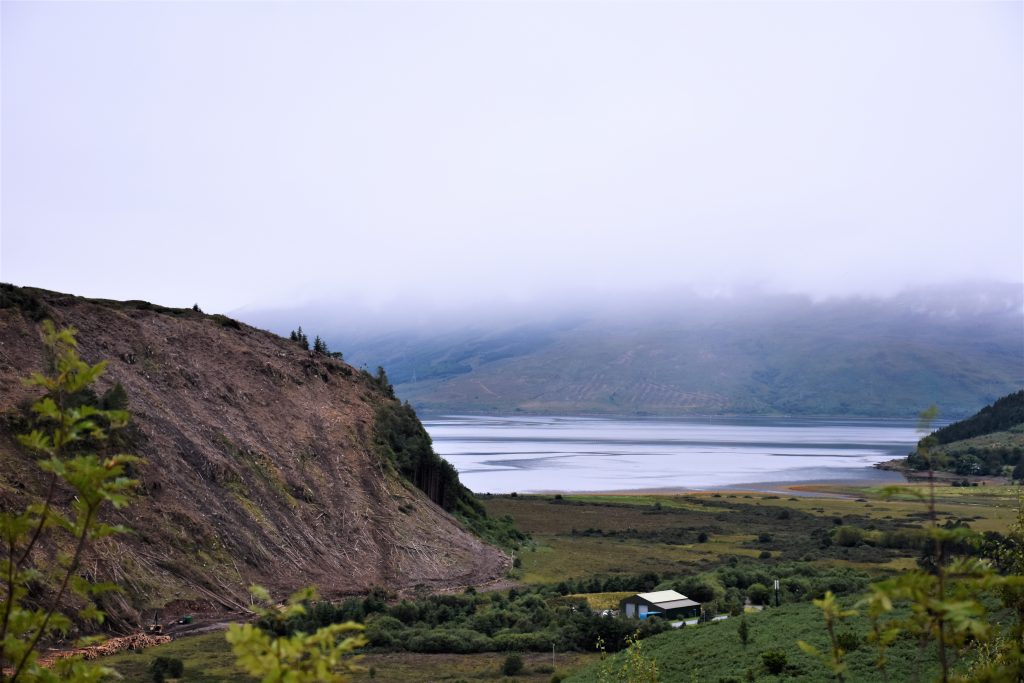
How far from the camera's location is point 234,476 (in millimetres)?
42219

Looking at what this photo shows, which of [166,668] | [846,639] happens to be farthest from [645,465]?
[846,639]

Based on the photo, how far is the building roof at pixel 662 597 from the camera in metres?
36.9

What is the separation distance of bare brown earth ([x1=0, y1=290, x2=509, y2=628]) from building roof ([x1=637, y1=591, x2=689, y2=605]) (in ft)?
36.4

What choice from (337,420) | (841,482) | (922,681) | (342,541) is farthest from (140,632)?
(841,482)

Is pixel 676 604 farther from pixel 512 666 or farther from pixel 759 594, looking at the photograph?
pixel 512 666

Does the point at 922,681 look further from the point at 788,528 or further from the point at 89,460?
the point at 788,528

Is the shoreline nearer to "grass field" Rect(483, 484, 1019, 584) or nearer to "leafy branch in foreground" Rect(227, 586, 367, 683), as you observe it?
"grass field" Rect(483, 484, 1019, 584)

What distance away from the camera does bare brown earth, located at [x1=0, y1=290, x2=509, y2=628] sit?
35.1m

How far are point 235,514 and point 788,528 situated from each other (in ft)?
163

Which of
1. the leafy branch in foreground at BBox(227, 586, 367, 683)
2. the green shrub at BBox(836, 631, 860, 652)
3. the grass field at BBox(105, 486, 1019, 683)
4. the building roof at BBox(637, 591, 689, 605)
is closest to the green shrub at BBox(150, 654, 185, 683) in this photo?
the grass field at BBox(105, 486, 1019, 683)

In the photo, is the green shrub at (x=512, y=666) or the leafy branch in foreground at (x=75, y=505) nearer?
the leafy branch in foreground at (x=75, y=505)

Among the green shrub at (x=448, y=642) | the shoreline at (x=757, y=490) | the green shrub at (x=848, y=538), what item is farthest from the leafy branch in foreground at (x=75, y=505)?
the shoreline at (x=757, y=490)

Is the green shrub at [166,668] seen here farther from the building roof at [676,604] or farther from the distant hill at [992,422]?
the distant hill at [992,422]

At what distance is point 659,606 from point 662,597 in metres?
1.43
